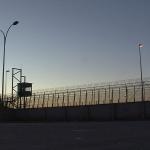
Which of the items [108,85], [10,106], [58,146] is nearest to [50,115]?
[108,85]

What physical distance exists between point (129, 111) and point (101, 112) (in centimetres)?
458

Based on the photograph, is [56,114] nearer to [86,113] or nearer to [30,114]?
[30,114]

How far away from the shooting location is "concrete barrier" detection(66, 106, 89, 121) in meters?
59.7

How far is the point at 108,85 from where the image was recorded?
209 feet

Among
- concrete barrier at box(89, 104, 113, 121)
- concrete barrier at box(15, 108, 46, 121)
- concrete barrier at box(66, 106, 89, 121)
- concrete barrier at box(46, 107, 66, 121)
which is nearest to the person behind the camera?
concrete barrier at box(89, 104, 113, 121)

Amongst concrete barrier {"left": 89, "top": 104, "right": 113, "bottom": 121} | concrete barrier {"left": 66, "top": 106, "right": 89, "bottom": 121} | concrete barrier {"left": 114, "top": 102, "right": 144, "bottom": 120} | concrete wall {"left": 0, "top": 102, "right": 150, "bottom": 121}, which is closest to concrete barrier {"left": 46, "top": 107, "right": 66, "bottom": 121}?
concrete wall {"left": 0, "top": 102, "right": 150, "bottom": 121}

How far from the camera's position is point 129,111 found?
5434 centimetres

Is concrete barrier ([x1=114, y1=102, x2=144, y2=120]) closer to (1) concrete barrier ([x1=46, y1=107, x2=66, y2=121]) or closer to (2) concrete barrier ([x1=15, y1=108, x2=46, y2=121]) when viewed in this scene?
(1) concrete barrier ([x1=46, y1=107, x2=66, y2=121])

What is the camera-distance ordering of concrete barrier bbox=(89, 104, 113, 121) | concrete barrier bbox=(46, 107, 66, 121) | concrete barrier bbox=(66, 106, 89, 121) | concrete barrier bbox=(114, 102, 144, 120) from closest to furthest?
1. concrete barrier bbox=(114, 102, 144, 120)
2. concrete barrier bbox=(89, 104, 113, 121)
3. concrete barrier bbox=(66, 106, 89, 121)
4. concrete barrier bbox=(46, 107, 66, 121)

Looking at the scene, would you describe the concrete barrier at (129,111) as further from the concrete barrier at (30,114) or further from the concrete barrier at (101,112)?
the concrete barrier at (30,114)

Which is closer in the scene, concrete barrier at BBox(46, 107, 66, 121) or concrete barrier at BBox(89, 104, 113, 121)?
concrete barrier at BBox(89, 104, 113, 121)

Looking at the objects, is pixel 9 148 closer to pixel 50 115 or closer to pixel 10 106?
pixel 50 115

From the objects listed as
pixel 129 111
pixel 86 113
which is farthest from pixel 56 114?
pixel 129 111

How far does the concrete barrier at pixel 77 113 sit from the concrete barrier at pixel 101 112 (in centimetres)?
83
